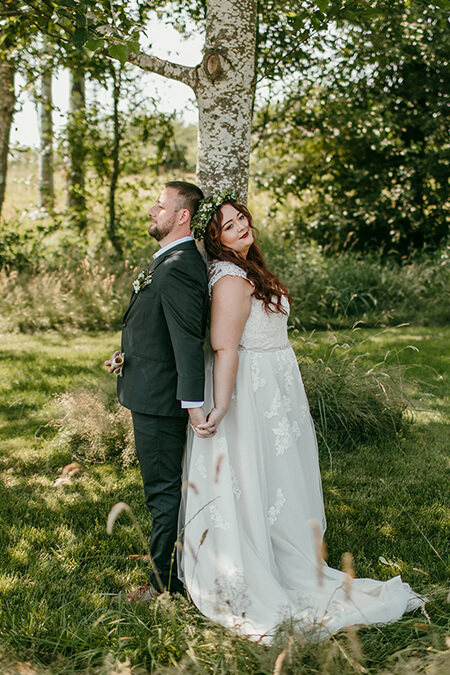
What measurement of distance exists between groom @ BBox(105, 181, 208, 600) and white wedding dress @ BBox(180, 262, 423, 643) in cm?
11

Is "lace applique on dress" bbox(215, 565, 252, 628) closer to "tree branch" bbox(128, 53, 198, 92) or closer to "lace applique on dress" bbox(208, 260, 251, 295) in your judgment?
"lace applique on dress" bbox(208, 260, 251, 295)

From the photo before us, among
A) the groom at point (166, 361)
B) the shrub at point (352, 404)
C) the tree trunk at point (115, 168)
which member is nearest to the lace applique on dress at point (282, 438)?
the groom at point (166, 361)

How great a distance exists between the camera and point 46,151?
1070 cm

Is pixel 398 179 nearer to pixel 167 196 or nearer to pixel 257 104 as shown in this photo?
pixel 257 104

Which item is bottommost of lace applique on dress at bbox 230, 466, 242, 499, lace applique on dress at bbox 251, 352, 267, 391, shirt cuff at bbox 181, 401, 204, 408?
lace applique on dress at bbox 230, 466, 242, 499

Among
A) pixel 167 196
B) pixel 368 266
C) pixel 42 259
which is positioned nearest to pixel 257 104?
pixel 368 266

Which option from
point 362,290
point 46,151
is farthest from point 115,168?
point 362,290

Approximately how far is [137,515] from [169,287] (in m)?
1.77

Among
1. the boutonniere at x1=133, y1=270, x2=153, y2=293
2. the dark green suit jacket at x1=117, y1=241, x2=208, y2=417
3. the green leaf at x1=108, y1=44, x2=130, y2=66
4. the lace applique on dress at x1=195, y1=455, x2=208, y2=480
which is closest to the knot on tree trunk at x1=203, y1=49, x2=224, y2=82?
the green leaf at x1=108, y1=44, x2=130, y2=66

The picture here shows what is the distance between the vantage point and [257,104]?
9.99 metres

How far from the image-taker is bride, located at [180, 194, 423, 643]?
262cm

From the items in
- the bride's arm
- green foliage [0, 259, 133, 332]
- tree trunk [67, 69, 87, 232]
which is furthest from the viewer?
tree trunk [67, 69, 87, 232]

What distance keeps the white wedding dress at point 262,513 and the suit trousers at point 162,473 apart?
0.08 metres

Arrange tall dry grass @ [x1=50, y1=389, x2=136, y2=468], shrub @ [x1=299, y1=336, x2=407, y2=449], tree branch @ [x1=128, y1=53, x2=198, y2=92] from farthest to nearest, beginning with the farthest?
shrub @ [x1=299, y1=336, x2=407, y2=449]
tall dry grass @ [x1=50, y1=389, x2=136, y2=468]
tree branch @ [x1=128, y1=53, x2=198, y2=92]
